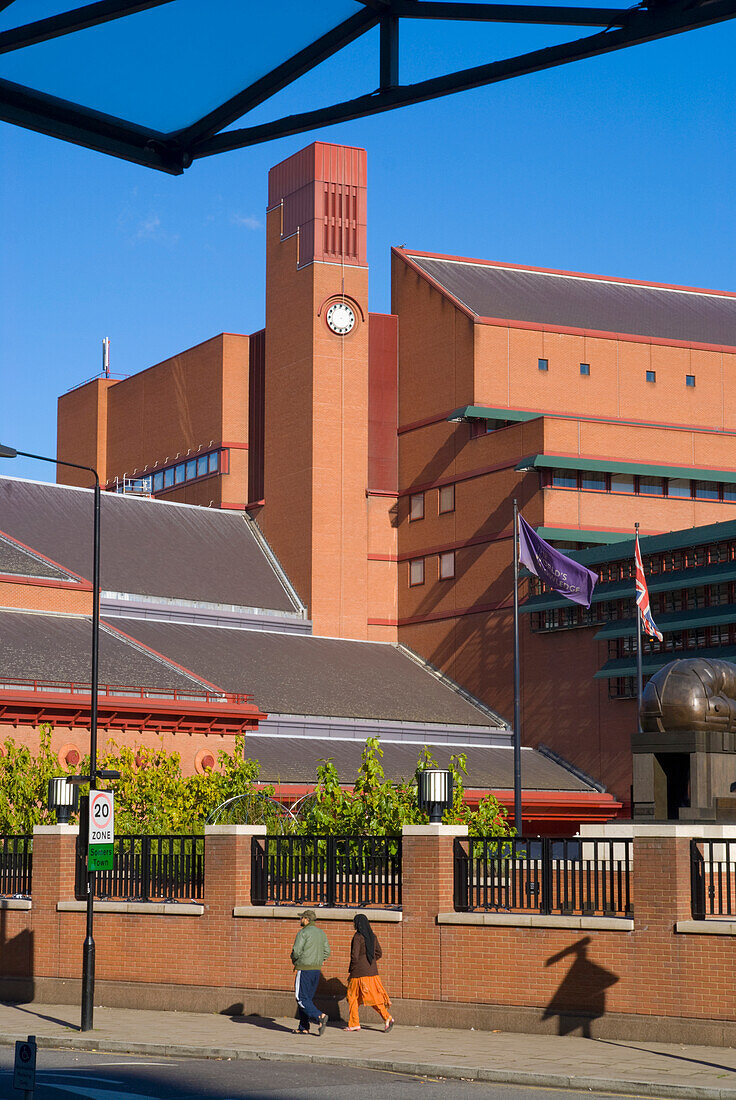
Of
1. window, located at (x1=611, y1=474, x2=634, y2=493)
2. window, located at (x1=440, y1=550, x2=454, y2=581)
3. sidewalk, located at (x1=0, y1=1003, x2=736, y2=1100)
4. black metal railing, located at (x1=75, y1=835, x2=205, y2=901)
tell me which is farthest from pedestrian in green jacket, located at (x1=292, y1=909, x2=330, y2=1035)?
window, located at (x1=440, y1=550, x2=454, y2=581)

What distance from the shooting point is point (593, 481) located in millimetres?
65438

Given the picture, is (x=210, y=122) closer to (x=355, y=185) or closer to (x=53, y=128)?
(x=53, y=128)

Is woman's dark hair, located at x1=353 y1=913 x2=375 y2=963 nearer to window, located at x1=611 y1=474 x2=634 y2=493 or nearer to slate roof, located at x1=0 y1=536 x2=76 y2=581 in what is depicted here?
slate roof, located at x1=0 y1=536 x2=76 y2=581

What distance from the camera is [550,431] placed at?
64750 millimetres

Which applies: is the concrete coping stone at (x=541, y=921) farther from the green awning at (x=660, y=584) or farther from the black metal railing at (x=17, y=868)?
the green awning at (x=660, y=584)

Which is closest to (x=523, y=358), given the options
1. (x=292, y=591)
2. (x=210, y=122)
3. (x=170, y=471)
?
(x=292, y=591)

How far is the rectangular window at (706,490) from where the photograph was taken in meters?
66.9

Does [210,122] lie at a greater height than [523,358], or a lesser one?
lesser

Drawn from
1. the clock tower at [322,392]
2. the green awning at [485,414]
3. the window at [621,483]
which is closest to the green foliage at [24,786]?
the clock tower at [322,392]

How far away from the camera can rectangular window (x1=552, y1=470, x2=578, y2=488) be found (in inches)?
2534

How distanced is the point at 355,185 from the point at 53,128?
73864 mm

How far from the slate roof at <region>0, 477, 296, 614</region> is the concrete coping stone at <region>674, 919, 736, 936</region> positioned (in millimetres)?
49696

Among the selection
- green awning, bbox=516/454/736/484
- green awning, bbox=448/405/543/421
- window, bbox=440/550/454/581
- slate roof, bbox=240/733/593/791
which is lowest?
slate roof, bbox=240/733/593/791

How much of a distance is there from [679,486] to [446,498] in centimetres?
1131
